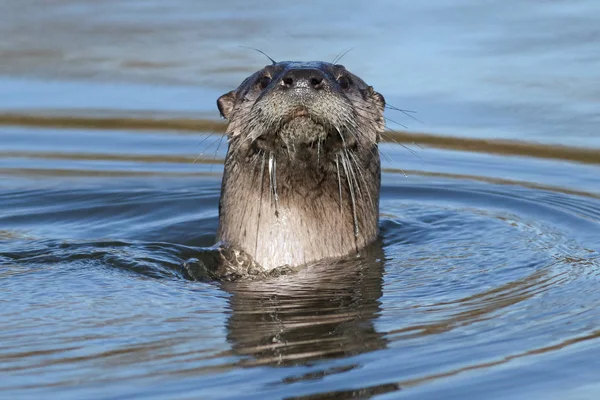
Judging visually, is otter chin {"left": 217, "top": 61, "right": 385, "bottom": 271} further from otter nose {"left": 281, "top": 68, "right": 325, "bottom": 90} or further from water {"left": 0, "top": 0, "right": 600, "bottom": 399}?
water {"left": 0, "top": 0, "right": 600, "bottom": 399}

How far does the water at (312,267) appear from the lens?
595 centimetres

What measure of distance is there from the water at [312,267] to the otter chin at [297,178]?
200 millimetres

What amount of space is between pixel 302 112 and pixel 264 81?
76 cm

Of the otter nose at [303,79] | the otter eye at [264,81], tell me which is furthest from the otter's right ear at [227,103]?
the otter nose at [303,79]

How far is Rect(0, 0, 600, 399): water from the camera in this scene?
19.5 feet

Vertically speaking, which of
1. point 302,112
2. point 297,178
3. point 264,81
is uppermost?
point 264,81

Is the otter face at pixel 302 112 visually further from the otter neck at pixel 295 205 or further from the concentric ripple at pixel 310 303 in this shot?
the concentric ripple at pixel 310 303

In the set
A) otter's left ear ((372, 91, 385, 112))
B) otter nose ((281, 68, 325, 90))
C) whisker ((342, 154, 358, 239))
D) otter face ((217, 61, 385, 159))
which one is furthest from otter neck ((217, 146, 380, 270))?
otter nose ((281, 68, 325, 90))

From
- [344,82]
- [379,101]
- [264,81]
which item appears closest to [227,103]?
[264,81]

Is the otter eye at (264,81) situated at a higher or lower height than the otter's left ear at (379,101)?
higher

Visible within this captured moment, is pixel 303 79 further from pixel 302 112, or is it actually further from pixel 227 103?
pixel 227 103

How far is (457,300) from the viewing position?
7.02 m

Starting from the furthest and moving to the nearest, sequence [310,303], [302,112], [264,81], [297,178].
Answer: [264,81], [297,178], [302,112], [310,303]

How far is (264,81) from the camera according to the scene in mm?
7852
